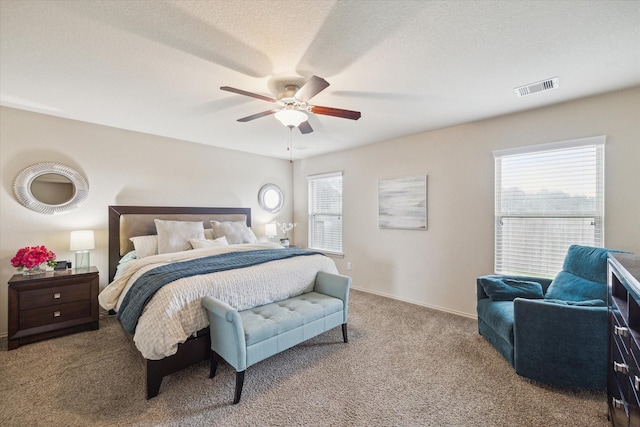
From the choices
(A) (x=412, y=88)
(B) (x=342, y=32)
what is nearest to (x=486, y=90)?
(A) (x=412, y=88)

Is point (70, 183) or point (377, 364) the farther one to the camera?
point (70, 183)

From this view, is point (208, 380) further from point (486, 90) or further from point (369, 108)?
point (486, 90)

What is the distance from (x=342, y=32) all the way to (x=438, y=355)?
2809mm

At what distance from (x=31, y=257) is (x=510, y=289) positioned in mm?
4924

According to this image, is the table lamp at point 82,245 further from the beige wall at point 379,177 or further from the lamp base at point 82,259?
the beige wall at point 379,177

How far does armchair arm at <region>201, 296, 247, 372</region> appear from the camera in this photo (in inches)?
74.7

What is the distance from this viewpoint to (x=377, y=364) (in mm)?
2375

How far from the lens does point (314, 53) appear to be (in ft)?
6.21

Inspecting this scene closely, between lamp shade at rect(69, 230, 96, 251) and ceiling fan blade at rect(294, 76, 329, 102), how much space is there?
3.04 meters

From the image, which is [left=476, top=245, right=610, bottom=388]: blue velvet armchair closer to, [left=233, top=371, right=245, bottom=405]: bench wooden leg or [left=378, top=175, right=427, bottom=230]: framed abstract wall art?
[left=378, top=175, right=427, bottom=230]: framed abstract wall art

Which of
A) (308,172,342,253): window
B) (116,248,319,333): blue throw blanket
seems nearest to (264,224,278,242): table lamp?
(308,172,342,253): window

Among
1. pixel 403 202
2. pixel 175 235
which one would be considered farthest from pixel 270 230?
pixel 403 202

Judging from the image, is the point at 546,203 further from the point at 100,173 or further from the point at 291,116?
the point at 100,173

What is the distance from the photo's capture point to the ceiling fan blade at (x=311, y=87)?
1.82 m
